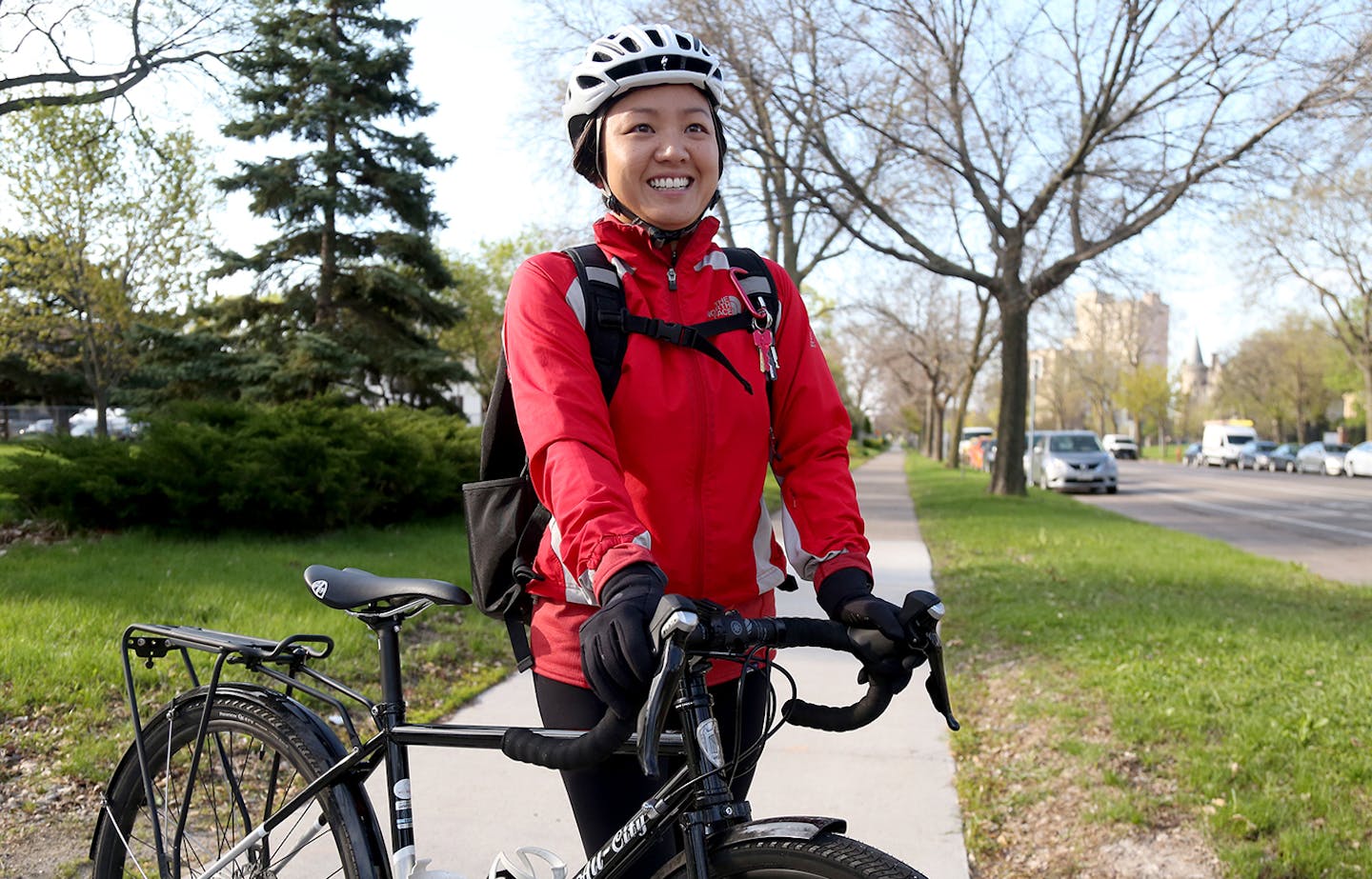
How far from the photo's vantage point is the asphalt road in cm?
1309

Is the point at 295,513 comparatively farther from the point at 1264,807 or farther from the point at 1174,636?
the point at 1264,807

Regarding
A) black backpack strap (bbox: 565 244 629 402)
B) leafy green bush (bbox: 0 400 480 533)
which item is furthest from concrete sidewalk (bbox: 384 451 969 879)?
leafy green bush (bbox: 0 400 480 533)

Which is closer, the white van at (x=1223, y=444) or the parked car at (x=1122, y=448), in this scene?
the white van at (x=1223, y=444)

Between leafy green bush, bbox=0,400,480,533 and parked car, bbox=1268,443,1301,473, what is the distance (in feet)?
140

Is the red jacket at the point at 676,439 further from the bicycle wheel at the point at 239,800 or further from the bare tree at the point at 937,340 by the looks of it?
the bare tree at the point at 937,340

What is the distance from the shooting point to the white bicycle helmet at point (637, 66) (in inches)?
75.4


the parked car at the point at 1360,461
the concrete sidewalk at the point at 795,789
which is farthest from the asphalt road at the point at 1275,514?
the concrete sidewalk at the point at 795,789

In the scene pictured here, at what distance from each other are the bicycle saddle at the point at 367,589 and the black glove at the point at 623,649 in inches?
26.2

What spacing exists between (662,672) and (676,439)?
0.50 m

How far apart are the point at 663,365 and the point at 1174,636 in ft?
18.7

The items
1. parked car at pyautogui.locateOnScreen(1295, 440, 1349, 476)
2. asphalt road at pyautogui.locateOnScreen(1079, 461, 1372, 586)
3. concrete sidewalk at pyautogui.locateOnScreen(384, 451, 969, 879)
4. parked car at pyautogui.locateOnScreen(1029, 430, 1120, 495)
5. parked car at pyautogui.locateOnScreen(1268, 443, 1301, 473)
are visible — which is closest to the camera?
concrete sidewalk at pyautogui.locateOnScreen(384, 451, 969, 879)

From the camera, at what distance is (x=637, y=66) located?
6.27 ft

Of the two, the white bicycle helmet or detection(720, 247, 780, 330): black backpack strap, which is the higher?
the white bicycle helmet

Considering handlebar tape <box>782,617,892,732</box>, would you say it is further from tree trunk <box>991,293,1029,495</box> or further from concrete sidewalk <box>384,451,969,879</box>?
tree trunk <box>991,293,1029,495</box>
